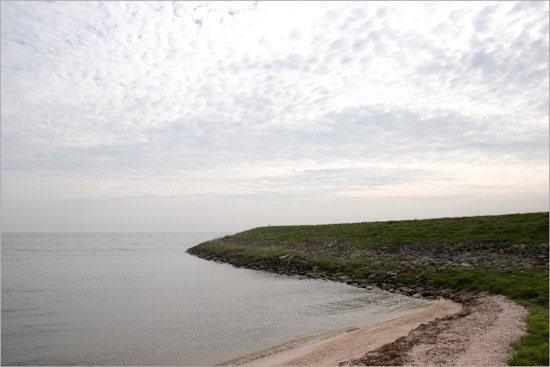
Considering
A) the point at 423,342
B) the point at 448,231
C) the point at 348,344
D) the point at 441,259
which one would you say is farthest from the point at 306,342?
the point at 448,231

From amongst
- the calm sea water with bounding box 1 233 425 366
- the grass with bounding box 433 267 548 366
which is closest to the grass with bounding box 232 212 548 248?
the grass with bounding box 433 267 548 366

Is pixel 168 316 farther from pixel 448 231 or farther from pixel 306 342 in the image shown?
pixel 448 231

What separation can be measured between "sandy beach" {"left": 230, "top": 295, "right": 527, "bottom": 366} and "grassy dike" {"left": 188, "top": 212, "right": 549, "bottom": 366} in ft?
2.52

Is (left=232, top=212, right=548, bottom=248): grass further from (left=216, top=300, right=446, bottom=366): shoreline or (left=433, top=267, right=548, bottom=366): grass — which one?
(left=216, top=300, right=446, bottom=366): shoreline

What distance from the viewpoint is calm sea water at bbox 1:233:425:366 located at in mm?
14906

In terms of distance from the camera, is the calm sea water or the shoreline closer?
the shoreline

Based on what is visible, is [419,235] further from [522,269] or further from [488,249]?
[522,269]

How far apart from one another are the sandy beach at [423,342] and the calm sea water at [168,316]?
200 cm

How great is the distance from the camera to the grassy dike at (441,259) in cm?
2034

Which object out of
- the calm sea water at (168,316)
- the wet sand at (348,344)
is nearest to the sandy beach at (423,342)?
the wet sand at (348,344)

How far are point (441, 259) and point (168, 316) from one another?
22.9 meters

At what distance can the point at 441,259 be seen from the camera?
30.9 metres

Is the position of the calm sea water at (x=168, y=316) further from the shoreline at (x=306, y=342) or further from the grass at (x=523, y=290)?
the grass at (x=523, y=290)

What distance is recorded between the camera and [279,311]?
21.5 meters
